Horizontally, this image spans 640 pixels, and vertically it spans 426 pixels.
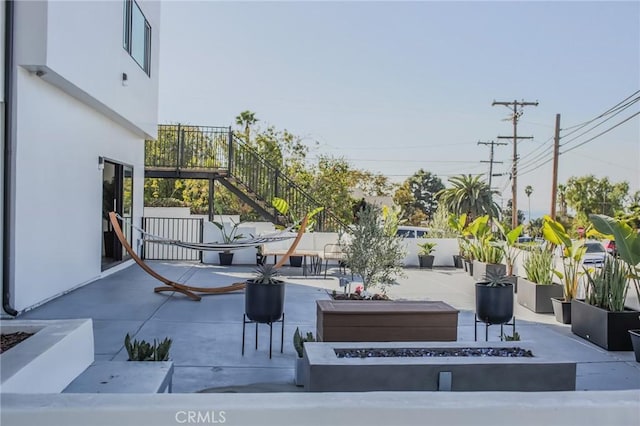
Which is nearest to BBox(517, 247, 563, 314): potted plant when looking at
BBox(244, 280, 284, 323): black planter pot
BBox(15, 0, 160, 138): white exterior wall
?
BBox(244, 280, 284, 323): black planter pot

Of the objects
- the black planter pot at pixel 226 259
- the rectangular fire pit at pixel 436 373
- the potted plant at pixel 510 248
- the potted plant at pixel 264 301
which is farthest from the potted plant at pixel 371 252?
the black planter pot at pixel 226 259

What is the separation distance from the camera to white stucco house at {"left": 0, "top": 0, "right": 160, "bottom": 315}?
5.61 m

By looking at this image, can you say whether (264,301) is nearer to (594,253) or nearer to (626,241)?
(626,241)

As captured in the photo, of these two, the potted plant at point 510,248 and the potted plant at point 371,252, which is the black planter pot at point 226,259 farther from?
the potted plant at point 371,252

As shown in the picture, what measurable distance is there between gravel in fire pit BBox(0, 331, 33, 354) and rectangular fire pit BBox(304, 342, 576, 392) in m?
1.86

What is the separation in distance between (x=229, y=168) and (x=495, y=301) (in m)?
9.15

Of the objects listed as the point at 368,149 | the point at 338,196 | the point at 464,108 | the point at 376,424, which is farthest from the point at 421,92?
the point at 368,149

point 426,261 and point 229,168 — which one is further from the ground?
point 229,168

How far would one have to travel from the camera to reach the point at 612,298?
5012 mm

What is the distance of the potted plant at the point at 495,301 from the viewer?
4.51 m

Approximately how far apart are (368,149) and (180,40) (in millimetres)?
25576

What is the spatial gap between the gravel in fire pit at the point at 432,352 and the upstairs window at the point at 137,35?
799cm

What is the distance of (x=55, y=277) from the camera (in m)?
6.88

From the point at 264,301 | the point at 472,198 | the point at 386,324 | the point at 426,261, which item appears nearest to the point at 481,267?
the point at 426,261
